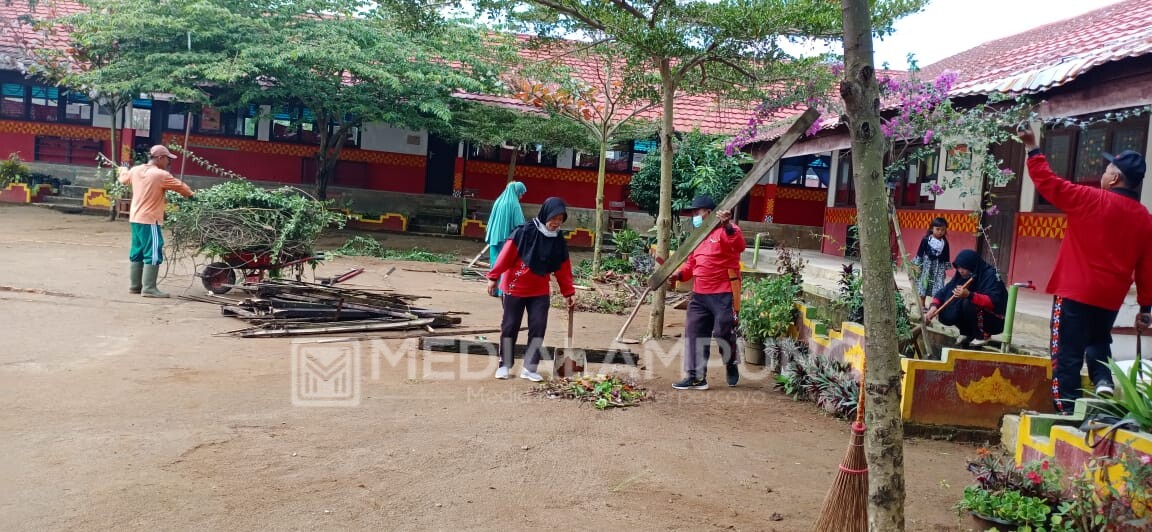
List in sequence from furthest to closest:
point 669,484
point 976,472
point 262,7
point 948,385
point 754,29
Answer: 1. point 262,7
2. point 754,29
3. point 948,385
4. point 669,484
5. point 976,472

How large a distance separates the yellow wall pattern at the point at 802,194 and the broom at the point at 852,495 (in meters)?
19.6

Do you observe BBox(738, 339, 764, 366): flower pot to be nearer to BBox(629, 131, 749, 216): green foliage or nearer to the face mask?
the face mask

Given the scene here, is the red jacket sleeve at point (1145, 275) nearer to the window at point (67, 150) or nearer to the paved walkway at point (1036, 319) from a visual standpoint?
the paved walkway at point (1036, 319)

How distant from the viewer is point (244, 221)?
9.45 meters

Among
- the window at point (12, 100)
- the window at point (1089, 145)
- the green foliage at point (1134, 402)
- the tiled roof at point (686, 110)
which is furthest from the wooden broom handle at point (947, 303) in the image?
the window at point (12, 100)

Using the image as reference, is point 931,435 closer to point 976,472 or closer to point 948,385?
point 948,385

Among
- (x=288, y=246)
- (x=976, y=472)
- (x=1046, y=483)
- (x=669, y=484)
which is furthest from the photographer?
(x=288, y=246)

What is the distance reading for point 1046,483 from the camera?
371cm

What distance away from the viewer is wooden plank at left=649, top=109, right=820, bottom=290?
5496mm

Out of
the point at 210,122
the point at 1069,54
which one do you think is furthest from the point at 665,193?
the point at 210,122

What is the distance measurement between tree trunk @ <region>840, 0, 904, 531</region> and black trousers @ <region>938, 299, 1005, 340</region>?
3.99 meters

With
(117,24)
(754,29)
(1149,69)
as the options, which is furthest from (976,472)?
(117,24)

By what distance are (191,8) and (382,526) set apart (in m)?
15.6

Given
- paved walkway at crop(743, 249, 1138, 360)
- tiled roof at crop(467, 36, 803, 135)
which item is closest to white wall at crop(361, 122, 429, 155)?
tiled roof at crop(467, 36, 803, 135)
